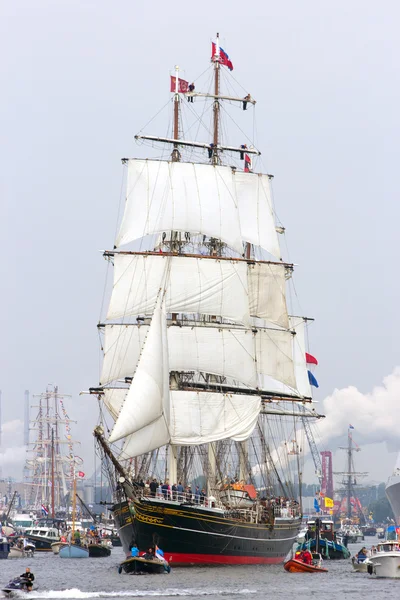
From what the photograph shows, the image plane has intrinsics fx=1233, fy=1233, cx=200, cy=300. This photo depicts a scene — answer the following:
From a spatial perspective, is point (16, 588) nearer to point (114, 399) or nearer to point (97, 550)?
point (114, 399)

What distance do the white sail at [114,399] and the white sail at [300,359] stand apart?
2816 cm

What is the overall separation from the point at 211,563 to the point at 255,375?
61.9 feet

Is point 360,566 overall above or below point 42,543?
below

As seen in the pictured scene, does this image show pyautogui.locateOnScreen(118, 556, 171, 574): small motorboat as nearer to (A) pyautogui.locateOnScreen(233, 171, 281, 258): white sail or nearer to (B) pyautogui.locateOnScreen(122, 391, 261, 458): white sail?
(B) pyautogui.locateOnScreen(122, 391, 261, 458): white sail

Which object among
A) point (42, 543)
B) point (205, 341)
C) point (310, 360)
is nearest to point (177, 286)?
point (205, 341)

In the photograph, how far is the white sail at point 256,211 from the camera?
105m

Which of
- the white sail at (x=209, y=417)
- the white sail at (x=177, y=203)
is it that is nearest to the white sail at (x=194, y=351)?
the white sail at (x=209, y=417)

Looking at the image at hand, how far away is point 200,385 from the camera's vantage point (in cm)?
9406

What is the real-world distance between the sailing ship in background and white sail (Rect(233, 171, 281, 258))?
0.36 ft

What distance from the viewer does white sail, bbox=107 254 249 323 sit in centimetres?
9294

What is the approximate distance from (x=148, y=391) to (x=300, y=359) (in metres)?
48.0

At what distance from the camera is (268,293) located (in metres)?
107

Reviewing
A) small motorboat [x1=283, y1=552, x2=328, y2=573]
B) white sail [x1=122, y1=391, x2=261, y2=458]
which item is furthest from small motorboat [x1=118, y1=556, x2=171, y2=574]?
white sail [x1=122, y1=391, x2=261, y2=458]

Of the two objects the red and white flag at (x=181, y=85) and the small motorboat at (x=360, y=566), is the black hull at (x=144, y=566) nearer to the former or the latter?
the small motorboat at (x=360, y=566)
